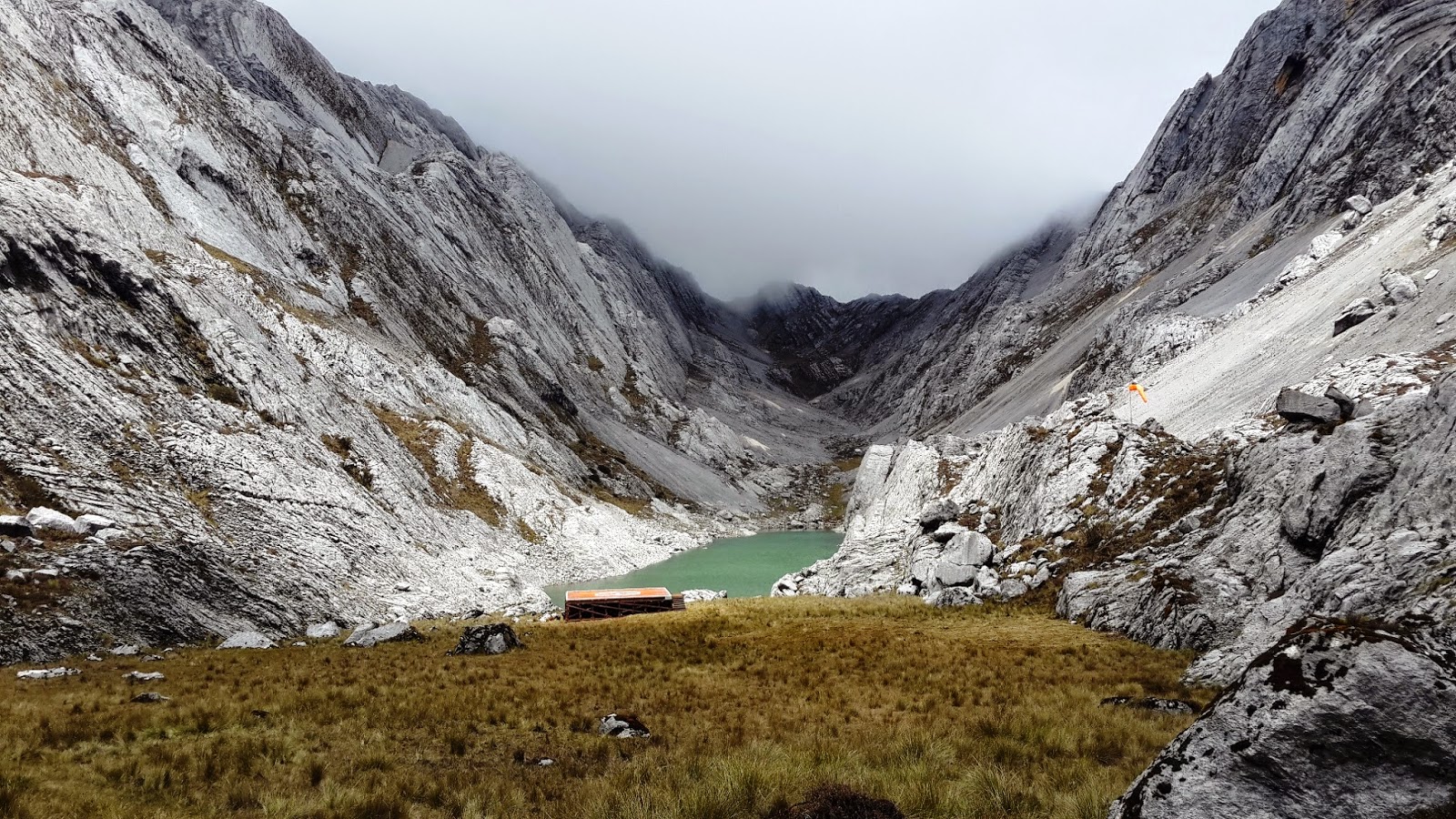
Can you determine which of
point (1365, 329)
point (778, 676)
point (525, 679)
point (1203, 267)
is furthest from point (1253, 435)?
point (1203, 267)

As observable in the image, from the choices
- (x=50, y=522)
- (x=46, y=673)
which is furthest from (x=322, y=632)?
(x=46, y=673)

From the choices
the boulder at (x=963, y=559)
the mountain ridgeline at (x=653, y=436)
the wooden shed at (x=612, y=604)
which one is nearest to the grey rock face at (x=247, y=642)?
the mountain ridgeline at (x=653, y=436)

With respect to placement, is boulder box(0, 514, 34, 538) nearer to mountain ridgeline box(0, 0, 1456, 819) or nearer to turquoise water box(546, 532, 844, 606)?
mountain ridgeline box(0, 0, 1456, 819)

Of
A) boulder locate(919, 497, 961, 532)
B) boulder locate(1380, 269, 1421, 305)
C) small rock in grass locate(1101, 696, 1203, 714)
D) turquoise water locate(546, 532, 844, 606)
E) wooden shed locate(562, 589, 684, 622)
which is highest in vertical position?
boulder locate(1380, 269, 1421, 305)

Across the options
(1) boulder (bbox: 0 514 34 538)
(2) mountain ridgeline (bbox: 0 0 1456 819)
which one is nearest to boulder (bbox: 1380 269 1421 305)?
(2) mountain ridgeline (bbox: 0 0 1456 819)

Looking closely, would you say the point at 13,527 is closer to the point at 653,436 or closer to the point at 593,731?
the point at 593,731

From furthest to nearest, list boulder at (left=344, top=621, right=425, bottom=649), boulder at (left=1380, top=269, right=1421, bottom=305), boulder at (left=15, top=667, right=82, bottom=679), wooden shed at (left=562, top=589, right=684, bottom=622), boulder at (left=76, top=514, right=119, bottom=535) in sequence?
wooden shed at (left=562, top=589, right=684, bottom=622) → boulder at (left=1380, top=269, right=1421, bottom=305) → boulder at (left=344, top=621, right=425, bottom=649) → boulder at (left=76, top=514, right=119, bottom=535) → boulder at (left=15, top=667, right=82, bottom=679)
